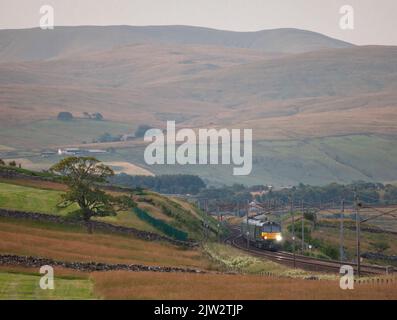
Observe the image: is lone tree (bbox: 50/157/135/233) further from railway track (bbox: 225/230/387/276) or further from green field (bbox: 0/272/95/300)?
green field (bbox: 0/272/95/300)

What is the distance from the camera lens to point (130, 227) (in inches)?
4026

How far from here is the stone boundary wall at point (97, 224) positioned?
95312 millimetres

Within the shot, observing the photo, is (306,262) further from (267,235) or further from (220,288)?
(220,288)

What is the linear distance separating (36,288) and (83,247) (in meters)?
28.1

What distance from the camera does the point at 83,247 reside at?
81438 millimetres

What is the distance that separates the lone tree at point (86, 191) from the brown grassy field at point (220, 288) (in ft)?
114

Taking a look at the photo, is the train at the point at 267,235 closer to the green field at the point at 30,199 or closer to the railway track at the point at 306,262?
the railway track at the point at 306,262

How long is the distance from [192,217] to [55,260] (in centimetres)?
6056

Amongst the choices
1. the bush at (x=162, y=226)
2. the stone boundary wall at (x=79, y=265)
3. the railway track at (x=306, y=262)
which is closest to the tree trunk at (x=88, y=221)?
the bush at (x=162, y=226)

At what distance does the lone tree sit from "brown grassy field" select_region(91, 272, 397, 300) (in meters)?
34.6

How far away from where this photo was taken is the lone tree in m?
97.6
